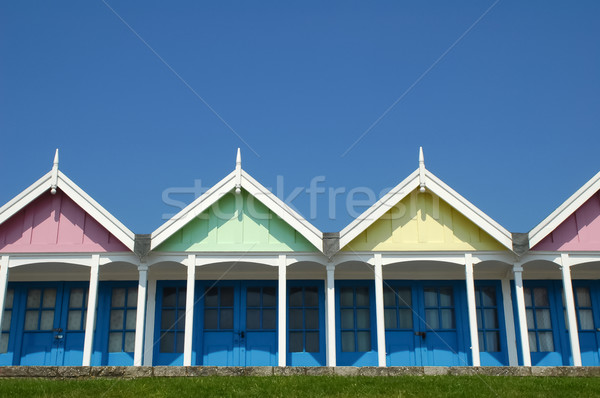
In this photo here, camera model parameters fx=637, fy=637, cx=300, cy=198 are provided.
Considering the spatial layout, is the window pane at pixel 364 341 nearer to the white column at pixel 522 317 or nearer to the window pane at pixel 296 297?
the window pane at pixel 296 297

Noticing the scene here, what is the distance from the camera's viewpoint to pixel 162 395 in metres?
10.5

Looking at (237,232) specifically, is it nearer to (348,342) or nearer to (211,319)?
(211,319)

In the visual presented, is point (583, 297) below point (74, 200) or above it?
below

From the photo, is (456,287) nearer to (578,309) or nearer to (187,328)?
(578,309)

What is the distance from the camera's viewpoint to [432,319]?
17.5 m

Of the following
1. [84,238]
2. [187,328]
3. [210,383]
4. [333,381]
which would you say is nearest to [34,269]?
[84,238]

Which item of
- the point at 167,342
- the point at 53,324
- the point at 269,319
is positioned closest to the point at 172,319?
the point at 167,342

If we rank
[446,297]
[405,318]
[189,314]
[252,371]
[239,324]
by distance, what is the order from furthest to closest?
[446,297] < [405,318] < [239,324] < [189,314] < [252,371]

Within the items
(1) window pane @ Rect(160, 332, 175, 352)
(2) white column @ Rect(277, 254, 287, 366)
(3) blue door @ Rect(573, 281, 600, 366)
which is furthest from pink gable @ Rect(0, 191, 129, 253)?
(3) blue door @ Rect(573, 281, 600, 366)

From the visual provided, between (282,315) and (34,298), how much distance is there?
7.24 metres

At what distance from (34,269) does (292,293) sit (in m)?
6.95

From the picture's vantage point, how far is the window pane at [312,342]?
17.1 m

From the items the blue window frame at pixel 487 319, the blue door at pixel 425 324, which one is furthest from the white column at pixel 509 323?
the blue door at pixel 425 324

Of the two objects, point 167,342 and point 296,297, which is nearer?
point 167,342
